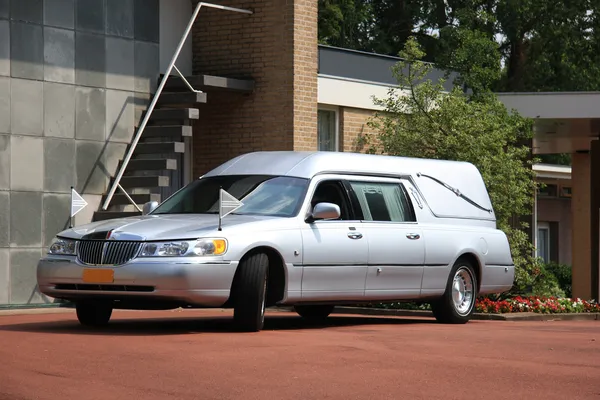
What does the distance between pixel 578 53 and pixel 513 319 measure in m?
28.4

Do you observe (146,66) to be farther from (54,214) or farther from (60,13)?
(54,214)

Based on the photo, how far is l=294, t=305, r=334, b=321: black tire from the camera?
16936 mm

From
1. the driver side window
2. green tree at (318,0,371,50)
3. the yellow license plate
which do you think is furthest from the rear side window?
green tree at (318,0,371,50)

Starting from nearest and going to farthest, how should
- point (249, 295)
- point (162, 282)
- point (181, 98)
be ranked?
point (162, 282) → point (249, 295) → point (181, 98)

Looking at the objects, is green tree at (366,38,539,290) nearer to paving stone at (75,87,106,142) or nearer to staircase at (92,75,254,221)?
staircase at (92,75,254,221)

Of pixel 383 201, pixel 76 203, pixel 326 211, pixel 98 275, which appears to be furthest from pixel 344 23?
pixel 98 275

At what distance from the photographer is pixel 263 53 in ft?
78.4

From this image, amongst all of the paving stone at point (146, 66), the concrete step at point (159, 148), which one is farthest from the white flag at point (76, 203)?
the paving stone at point (146, 66)

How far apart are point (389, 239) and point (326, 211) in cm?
146

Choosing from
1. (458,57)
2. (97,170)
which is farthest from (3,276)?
(458,57)

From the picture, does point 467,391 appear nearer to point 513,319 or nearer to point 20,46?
point 513,319

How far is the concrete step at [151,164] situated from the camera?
2200 cm

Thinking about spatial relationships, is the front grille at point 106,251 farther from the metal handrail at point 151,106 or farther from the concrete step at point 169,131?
the concrete step at point 169,131

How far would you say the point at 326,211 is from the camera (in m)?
13.9
